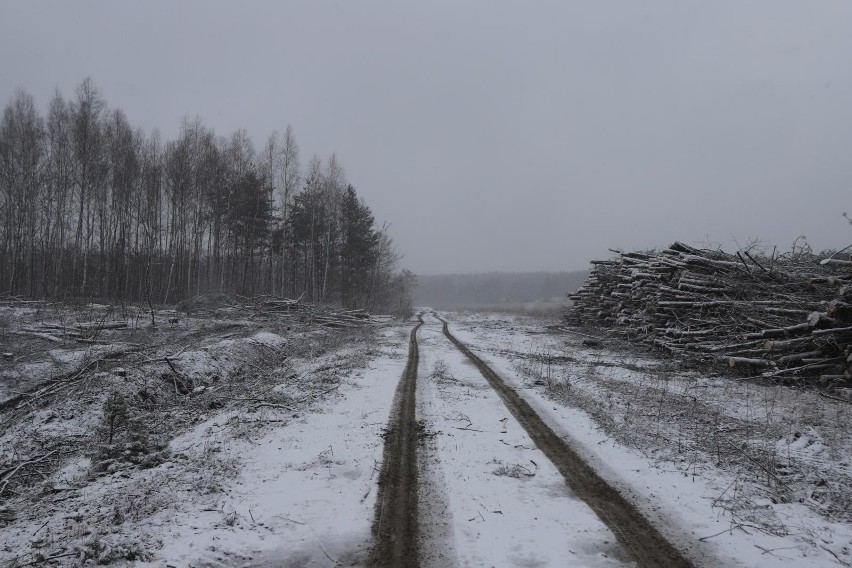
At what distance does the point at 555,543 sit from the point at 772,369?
9.21m

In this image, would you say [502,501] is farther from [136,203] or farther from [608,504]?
[136,203]

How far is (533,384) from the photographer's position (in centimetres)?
1037

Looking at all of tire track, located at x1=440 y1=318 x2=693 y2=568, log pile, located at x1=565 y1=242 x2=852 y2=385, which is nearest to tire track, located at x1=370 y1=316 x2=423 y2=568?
tire track, located at x1=440 y1=318 x2=693 y2=568

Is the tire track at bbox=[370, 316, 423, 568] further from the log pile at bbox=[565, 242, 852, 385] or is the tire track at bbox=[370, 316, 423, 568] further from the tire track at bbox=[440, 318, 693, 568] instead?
the log pile at bbox=[565, 242, 852, 385]

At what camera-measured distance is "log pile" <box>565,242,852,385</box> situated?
30.6 feet

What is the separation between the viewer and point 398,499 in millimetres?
4512

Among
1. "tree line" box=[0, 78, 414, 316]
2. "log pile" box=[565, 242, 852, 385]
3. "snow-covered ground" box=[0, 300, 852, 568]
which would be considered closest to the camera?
"snow-covered ground" box=[0, 300, 852, 568]

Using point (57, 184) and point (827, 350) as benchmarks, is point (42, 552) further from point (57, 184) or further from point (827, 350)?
point (57, 184)

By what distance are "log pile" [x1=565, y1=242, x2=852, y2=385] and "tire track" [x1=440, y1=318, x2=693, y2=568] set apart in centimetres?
665

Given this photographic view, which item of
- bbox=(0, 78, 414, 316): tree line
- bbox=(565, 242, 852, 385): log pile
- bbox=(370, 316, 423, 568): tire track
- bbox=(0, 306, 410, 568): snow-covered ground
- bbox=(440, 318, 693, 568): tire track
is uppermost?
bbox=(0, 78, 414, 316): tree line

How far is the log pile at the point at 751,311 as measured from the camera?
934 cm

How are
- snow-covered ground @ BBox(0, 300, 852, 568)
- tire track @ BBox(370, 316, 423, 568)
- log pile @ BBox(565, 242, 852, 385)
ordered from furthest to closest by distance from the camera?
log pile @ BBox(565, 242, 852, 385), snow-covered ground @ BBox(0, 300, 852, 568), tire track @ BBox(370, 316, 423, 568)

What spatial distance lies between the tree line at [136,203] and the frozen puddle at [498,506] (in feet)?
80.7

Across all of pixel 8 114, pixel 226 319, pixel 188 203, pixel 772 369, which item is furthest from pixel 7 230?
pixel 772 369
